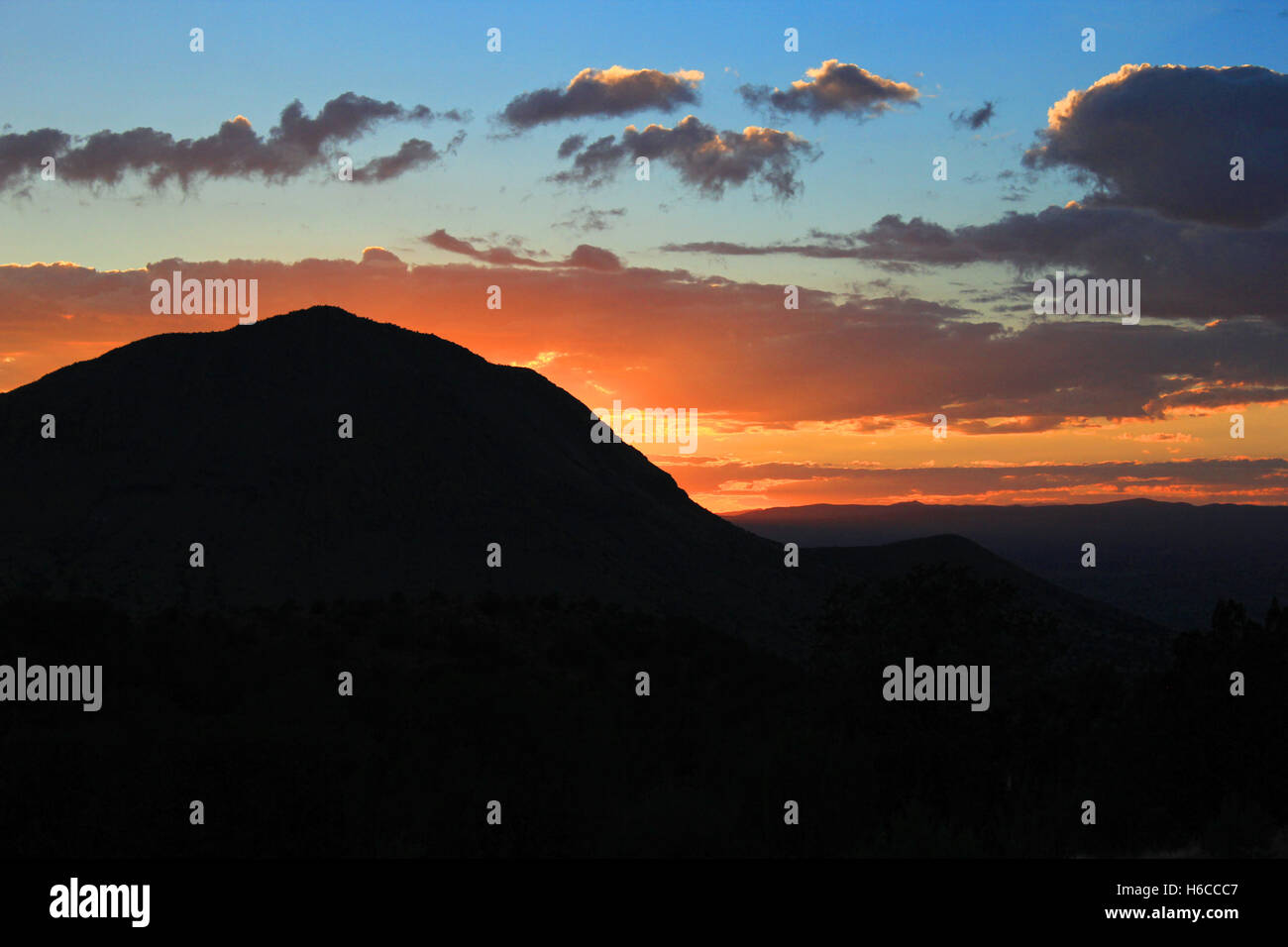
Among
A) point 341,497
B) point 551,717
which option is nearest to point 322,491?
point 341,497

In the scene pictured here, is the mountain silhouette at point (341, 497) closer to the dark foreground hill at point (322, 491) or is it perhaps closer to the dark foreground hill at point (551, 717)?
the dark foreground hill at point (322, 491)

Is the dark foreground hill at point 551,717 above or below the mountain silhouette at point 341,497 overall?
below

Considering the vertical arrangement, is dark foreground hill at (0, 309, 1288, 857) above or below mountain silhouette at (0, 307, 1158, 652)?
below

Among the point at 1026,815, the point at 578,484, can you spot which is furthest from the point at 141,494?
the point at 1026,815

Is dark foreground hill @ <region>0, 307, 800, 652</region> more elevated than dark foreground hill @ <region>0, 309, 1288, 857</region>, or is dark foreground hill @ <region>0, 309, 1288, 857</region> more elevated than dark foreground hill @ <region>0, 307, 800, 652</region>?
dark foreground hill @ <region>0, 307, 800, 652</region>

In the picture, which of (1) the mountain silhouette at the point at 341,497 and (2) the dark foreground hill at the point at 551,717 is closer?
(2) the dark foreground hill at the point at 551,717

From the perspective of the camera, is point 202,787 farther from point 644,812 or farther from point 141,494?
point 141,494

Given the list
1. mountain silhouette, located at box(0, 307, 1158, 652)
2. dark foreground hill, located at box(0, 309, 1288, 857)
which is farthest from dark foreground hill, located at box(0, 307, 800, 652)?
dark foreground hill, located at box(0, 309, 1288, 857)

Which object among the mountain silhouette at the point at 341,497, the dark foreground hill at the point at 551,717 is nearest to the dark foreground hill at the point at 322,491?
the mountain silhouette at the point at 341,497

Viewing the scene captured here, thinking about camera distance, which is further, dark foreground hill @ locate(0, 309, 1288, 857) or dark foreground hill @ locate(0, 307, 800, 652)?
dark foreground hill @ locate(0, 307, 800, 652)

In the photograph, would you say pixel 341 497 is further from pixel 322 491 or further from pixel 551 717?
pixel 551 717

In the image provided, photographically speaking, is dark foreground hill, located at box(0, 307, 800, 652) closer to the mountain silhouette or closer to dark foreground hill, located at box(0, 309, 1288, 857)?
the mountain silhouette
